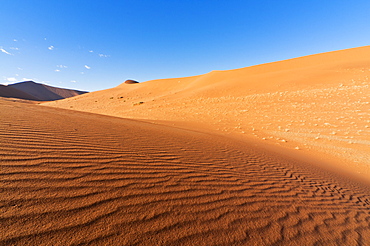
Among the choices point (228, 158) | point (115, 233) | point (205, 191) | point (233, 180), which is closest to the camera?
point (115, 233)

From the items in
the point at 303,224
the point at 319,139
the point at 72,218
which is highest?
the point at 72,218

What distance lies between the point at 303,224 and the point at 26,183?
3423 mm

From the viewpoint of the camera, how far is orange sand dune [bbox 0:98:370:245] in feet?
4.91

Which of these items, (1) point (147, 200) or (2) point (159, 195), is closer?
(1) point (147, 200)

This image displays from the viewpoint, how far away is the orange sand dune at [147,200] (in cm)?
150

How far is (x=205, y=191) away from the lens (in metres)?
2.45

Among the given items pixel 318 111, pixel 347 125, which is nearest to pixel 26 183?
pixel 347 125

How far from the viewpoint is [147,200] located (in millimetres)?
1977

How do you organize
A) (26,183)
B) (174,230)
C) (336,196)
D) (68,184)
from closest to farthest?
(174,230) < (26,183) < (68,184) < (336,196)

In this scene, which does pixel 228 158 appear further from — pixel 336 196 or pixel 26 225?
pixel 26 225

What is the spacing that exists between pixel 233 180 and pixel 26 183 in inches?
116

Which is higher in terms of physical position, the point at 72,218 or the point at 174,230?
the point at 72,218

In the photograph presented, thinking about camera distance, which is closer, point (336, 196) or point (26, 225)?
point (26, 225)

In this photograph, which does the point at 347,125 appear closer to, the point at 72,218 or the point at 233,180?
the point at 233,180
